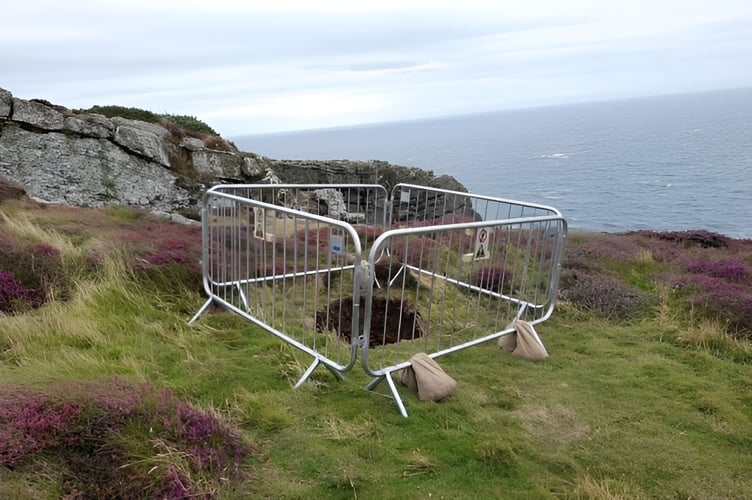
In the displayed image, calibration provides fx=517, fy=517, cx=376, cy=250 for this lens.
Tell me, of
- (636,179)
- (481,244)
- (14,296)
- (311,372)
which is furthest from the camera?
(636,179)

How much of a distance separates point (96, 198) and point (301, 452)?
11197 millimetres

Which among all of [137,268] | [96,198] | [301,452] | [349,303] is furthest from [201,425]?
[96,198]

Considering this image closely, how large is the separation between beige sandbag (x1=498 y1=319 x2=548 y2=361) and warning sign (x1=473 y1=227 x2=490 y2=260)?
1058mm

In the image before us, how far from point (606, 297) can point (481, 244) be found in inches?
140

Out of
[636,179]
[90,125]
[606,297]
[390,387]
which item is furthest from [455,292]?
[636,179]

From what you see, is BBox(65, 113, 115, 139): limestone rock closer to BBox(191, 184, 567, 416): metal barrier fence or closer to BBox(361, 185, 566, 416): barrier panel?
BBox(191, 184, 567, 416): metal barrier fence

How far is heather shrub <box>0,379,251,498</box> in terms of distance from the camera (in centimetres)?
298

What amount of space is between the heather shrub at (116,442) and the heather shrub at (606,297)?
6178 mm

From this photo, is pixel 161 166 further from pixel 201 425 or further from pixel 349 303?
pixel 201 425

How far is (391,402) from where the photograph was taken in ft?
15.4

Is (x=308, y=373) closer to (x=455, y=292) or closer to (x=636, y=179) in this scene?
(x=455, y=292)

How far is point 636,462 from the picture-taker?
398cm

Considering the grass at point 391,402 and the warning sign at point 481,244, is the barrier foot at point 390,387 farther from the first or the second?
the warning sign at point 481,244

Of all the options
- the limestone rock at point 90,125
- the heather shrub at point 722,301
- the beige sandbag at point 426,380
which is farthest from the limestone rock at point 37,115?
the heather shrub at point 722,301
